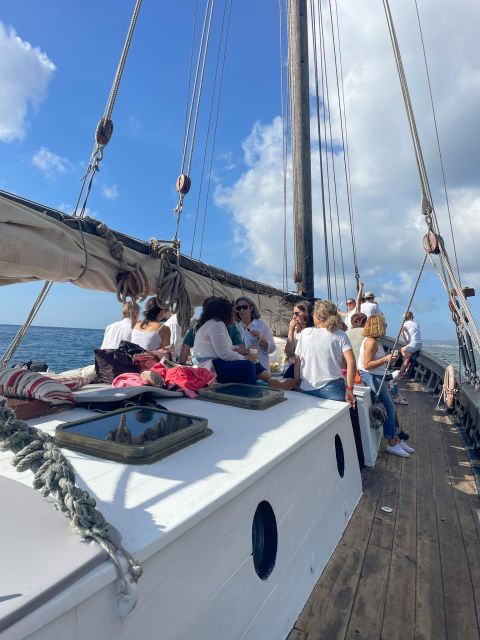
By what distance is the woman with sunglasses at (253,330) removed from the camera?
13.4 feet

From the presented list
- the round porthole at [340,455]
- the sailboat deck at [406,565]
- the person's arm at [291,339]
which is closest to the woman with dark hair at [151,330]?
the person's arm at [291,339]

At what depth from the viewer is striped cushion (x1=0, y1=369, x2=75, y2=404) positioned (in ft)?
6.90

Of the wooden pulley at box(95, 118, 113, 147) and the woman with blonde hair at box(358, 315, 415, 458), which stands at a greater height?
the wooden pulley at box(95, 118, 113, 147)

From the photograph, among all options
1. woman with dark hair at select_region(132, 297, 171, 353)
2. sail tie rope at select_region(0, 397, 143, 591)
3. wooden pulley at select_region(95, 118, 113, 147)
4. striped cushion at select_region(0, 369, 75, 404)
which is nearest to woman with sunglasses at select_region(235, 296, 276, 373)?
woman with dark hair at select_region(132, 297, 171, 353)

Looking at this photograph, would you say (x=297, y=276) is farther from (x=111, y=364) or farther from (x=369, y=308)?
(x=111, y=364)

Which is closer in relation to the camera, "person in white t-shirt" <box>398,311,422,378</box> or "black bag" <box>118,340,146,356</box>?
"black bag" <box>118,340,146,356</box>

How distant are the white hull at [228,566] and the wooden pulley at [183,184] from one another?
137 inches

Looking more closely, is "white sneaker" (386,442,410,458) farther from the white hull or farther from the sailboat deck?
the white hull

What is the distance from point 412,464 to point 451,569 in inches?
62.9

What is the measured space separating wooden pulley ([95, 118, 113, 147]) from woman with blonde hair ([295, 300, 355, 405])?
8.46 ft

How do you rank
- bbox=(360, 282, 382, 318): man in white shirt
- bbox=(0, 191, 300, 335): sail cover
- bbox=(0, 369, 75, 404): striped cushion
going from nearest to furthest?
bbox=(0, 191, 300, 335): sail cover < bbox=(0, 369, 75, 404): striped cushion < bbox=(360, 282, 382, 318): man in white shirt

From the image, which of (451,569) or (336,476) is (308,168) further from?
(451,569)

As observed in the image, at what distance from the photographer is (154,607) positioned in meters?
1.02

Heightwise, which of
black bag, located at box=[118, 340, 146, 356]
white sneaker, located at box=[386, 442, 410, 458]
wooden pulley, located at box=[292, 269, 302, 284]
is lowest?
white sneaker, located at box=[386, 442, 410, 458]
